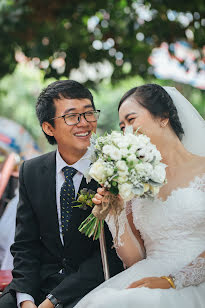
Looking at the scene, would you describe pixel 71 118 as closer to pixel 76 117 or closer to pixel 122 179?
pixel 76 117

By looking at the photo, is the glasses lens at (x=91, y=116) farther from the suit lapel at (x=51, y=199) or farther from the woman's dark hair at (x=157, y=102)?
the suit lapel at (x=51, y=199)

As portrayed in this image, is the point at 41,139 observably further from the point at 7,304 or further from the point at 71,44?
the point at 7,304

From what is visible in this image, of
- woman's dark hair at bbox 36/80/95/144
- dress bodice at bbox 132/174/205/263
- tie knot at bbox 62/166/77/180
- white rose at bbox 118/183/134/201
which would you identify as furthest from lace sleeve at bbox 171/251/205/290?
woman's dark hair at bbox 36/80/95/144

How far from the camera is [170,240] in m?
3.11

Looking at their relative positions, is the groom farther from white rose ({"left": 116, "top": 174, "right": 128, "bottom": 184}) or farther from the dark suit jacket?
white rose ({"left": 116, "top": 174, "right": 128, "bottom": 184})

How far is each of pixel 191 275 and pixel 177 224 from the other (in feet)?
1.22

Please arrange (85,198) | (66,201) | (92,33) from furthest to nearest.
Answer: (92,33) < (66,201) < (85,198)

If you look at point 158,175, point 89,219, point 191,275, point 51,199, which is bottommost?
point 191,275

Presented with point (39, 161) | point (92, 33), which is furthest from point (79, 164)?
point (92, 33)

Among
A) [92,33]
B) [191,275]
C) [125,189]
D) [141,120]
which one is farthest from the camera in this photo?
[92,33]

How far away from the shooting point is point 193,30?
18.8 feet

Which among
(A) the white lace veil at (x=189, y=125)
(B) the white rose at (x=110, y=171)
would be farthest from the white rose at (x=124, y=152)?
(A) the white lace veil at (x=189, y=125)

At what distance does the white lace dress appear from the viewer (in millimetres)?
2797

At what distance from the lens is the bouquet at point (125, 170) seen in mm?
2729
